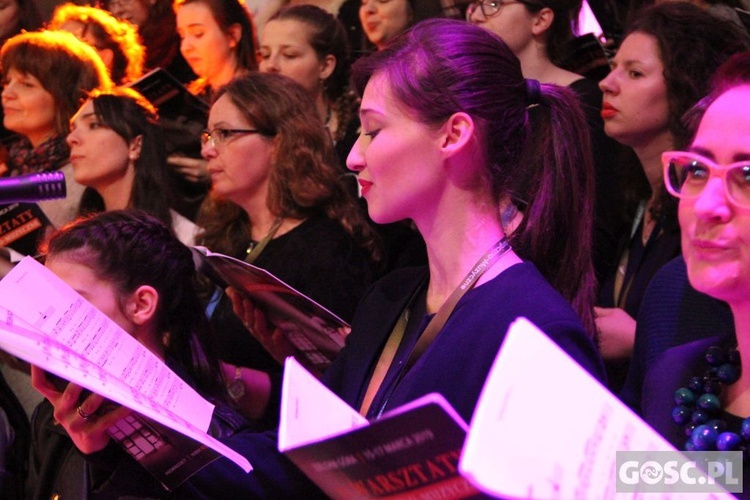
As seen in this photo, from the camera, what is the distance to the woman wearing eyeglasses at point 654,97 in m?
2.37

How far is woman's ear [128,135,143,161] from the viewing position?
3.22m

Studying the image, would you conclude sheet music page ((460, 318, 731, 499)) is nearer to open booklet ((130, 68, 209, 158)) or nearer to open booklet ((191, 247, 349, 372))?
open booklet ((191, 247, 349, 372))

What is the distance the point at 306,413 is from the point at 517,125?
0.73 m

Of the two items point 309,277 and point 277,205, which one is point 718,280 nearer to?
point 309,277

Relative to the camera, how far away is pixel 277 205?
2.72 meters

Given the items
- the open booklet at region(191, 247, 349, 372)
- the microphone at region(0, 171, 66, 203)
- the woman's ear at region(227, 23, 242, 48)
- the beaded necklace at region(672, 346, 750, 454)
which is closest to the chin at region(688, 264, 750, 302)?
the beaded necklace at region(672, 346, 750, 454)

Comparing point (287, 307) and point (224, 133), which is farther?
point (224, 133)

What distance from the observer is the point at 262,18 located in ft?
13.1

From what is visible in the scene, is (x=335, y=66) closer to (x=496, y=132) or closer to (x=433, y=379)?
(x=496, y=132)

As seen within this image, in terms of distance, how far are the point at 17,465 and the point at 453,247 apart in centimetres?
134

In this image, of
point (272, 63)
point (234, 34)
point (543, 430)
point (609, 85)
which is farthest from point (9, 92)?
point (543, 430)

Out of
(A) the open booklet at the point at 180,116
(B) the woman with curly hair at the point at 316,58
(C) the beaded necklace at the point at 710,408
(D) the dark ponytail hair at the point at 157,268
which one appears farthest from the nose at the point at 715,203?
(A) the open booklet at the point at 180,116

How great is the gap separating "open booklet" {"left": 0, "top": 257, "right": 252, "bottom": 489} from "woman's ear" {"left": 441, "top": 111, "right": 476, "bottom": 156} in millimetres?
557

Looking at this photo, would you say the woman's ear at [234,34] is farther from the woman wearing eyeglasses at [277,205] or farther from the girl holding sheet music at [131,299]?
the girl holding sheet music at [131,299]
